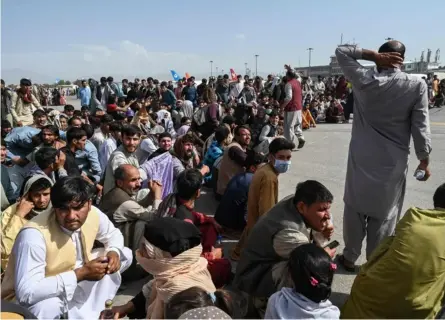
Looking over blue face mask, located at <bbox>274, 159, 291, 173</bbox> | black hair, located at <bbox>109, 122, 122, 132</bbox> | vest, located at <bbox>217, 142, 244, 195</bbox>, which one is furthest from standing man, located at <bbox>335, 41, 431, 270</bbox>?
black hair, located at <bbox>109, 122, 122, 132</bbox>

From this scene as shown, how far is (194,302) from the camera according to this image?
1.66m

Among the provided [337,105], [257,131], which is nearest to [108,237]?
[257,131]

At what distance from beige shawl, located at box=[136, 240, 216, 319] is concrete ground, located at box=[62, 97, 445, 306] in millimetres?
1396

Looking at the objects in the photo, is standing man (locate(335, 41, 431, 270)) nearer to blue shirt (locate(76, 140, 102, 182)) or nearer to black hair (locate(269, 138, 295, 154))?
black hair (locate(269, 138, 295, 154))

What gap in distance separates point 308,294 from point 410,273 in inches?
34.7

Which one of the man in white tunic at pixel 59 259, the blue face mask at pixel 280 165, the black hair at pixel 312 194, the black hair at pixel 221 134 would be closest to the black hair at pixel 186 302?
the man in white tunic at pixel 59 259

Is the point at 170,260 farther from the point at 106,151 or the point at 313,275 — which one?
the point at 106,151

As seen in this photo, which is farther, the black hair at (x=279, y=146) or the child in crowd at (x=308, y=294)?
the black hair at (x=279, y=146)

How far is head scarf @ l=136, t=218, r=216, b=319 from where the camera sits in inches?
78.1

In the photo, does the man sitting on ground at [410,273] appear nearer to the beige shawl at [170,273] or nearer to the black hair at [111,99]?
the beige shawl at [170,273]

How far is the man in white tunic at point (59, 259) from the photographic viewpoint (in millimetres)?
2150

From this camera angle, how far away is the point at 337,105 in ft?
44.9

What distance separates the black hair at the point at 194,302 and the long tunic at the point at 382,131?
1.91 meters

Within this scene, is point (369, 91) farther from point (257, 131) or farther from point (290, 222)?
point (257, 131)
